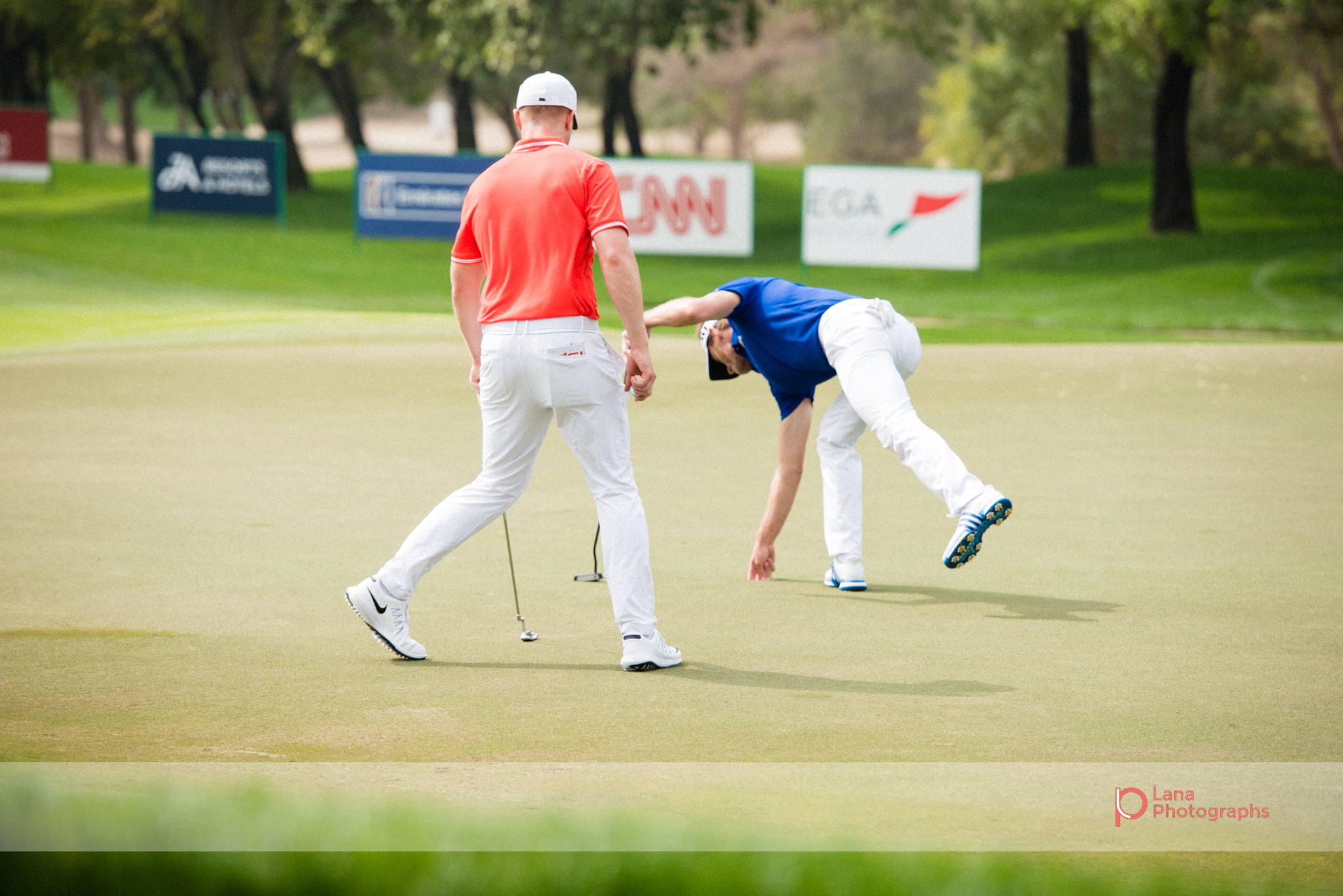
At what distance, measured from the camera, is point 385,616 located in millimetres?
5797

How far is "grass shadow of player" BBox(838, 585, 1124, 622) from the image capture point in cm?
677

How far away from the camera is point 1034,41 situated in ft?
172

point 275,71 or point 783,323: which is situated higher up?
point 275,71

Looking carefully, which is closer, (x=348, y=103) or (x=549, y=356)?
(x=549, y=356)

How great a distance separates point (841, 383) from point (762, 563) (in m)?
1.04

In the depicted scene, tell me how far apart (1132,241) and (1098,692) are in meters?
29.2

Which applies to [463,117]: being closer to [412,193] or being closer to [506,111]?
[506,111]

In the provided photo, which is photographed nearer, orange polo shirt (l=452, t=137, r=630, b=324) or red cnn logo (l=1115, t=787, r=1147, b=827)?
red cnn logo (l=1115, t=787, r=1147, b=827)

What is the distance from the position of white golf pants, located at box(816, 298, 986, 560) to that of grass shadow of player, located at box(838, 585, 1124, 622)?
0.24m

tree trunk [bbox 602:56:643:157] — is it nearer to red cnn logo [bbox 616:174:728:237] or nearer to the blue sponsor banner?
the blue sponsor banner

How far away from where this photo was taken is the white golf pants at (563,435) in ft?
18.3

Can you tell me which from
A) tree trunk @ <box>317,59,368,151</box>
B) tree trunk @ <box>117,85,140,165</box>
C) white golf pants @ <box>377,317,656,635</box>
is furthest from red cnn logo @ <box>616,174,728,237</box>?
tree trunk @ <box>117,85,140,165</box>

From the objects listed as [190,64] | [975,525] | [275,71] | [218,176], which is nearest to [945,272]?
[218,176]

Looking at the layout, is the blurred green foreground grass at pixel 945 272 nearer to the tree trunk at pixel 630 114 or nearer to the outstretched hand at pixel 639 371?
the tree trunk at pixel 630 114
